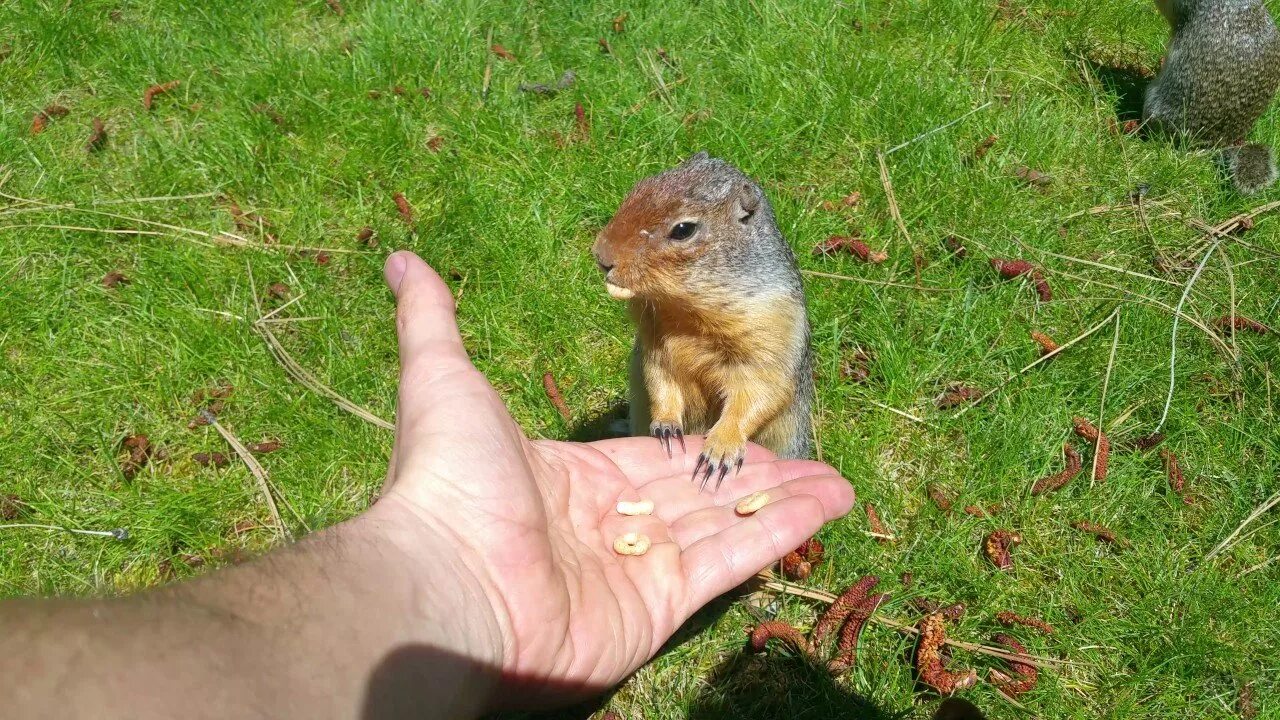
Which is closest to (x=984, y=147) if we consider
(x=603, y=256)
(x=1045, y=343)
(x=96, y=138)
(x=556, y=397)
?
(x=1045, y=343)

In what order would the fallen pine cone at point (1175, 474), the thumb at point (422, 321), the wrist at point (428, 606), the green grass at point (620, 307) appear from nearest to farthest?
the wrist at point (428, 606) < the thumb at point (422, 321) < the green grass at point (620, 307) < the fallen pine cone at point (1175, 474)

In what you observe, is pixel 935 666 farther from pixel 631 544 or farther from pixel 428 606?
pixel 428 606

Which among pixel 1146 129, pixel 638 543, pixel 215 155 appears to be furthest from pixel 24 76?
pixel 1146 129

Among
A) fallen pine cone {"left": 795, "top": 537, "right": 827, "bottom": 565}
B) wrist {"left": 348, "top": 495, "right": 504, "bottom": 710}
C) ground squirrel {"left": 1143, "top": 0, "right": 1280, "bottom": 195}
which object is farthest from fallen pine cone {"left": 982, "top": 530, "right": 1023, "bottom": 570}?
ground squirrel {"left": 1143, "top": 0, "right": 1280, "bottom": 195}

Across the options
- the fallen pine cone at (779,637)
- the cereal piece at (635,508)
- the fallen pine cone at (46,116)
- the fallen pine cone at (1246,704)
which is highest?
the fallen pine cone at (46,116)

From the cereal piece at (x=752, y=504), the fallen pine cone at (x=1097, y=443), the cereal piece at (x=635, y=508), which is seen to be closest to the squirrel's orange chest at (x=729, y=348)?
the cereal piece at (x=752, y=504)

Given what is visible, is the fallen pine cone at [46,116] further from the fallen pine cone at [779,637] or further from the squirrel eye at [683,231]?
the fallen pine cone at [779,637]

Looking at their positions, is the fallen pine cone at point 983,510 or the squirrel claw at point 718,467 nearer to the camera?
the squirrel claw at point 718,467

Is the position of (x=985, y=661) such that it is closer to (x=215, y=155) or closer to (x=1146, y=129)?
(x=1146, y=129)
